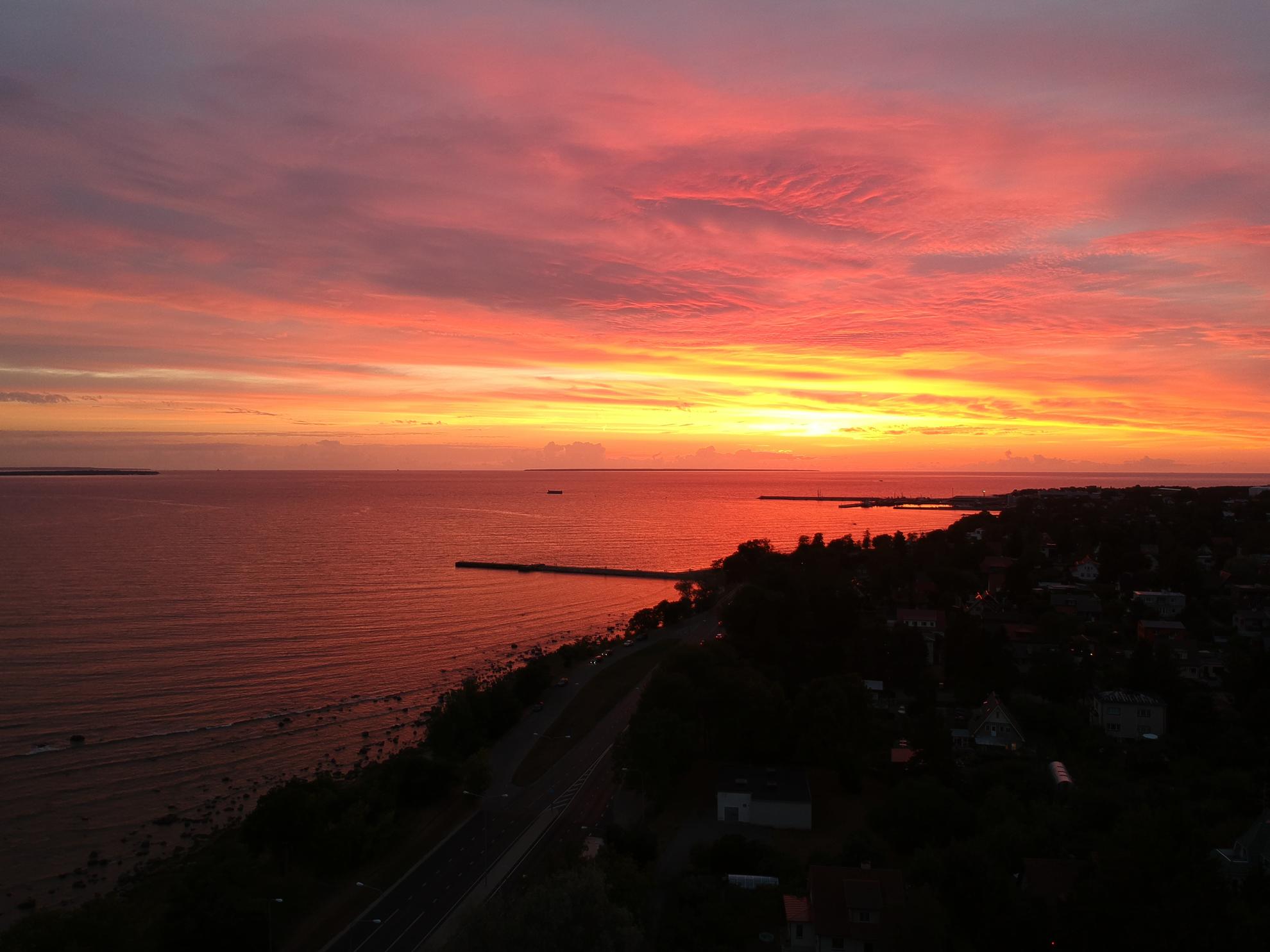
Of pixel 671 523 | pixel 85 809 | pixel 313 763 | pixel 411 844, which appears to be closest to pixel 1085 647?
pixel 411 844

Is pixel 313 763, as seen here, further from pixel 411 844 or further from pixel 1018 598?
pixel 1018 598

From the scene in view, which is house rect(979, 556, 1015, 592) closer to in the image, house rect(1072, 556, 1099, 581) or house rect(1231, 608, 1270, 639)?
house rect(1072, 556, 1099, 581)

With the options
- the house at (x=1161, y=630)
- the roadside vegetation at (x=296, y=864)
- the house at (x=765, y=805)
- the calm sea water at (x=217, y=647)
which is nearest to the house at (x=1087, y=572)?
the house at (x=1161, y=630)

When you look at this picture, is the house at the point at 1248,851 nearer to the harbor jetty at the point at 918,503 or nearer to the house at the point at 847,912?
the house at the point at 847,912

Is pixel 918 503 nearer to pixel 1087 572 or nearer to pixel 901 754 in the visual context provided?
pixel 1087 572

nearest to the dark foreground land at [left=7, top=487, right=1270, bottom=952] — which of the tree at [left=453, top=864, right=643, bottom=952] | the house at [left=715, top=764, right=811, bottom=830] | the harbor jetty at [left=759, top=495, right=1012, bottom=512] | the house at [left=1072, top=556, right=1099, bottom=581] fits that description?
the tree at [left=453, top=864, right=643, bottom=952]

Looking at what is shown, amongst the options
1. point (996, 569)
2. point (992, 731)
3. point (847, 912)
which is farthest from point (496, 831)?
point (996, 569)

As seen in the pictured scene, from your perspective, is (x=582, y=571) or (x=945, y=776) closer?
(x=945, y=776)
